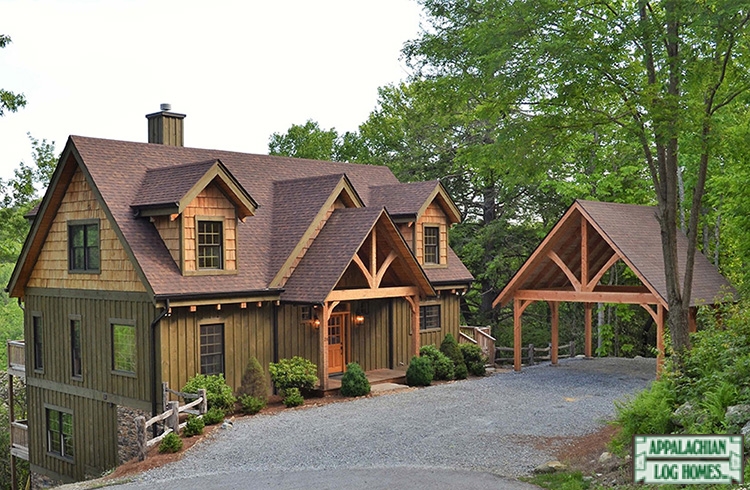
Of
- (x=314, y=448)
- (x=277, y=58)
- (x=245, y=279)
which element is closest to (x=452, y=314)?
(x=245, y=279)

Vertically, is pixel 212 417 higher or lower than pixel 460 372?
higher

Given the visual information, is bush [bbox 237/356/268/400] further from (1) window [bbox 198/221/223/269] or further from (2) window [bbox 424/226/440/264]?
(2) window [bbox 424/226/440/264]

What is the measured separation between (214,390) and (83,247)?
5.86 meters

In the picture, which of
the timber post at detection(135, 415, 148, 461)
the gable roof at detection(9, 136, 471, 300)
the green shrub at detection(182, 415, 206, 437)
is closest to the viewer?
the timber post at detection(135, 415, 148, 461)

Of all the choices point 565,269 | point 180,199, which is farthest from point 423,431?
point 565,269

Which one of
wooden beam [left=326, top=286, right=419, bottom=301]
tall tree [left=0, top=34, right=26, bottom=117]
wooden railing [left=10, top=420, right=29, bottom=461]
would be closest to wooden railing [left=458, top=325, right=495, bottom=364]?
wooden beam [left=326, top=286, right=419, bottom=301]

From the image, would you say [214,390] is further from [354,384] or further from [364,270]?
[364,270]

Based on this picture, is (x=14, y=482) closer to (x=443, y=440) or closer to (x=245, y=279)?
(x=245, y=279)

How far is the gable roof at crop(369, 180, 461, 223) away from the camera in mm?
24656

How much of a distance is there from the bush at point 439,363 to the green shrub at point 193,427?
29.1 ft

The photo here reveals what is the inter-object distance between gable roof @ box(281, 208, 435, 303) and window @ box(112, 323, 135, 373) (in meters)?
4.23

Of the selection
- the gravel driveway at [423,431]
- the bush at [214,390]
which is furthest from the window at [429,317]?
the bush at [214,390]

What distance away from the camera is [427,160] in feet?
119

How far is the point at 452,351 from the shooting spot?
24281 mm
